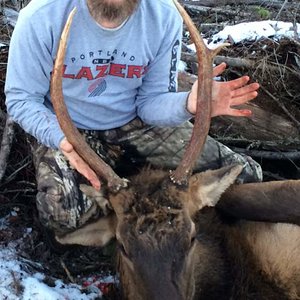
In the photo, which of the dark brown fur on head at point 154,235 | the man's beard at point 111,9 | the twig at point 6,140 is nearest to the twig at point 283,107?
the man's beard at point 111,9

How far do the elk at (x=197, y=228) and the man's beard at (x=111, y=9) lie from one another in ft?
1.83

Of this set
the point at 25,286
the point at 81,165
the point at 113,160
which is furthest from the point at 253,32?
the point at 25,286

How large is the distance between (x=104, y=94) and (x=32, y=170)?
3.90 feet

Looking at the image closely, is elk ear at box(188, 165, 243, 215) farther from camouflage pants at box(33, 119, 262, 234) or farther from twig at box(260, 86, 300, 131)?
twig at box(260, 86, 300, 131)

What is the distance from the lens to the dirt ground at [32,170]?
5.13 meters

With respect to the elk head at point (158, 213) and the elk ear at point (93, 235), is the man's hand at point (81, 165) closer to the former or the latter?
the elk head at point (158, 213)

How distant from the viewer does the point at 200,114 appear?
4.06 m

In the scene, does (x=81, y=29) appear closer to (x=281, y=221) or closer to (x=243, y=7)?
(x=281, y=221)

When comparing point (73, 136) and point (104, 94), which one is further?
point (104, 94)

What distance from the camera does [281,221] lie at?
4.79 meters

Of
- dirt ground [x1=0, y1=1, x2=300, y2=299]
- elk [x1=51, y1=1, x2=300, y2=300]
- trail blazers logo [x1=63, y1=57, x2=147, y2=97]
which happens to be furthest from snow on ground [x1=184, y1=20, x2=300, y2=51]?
elk [x1=51, y1=1, x2=300, y2=300]

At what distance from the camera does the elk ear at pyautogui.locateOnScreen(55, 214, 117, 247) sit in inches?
175

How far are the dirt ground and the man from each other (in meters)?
0.38

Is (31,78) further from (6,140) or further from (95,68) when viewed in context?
(6,140)
